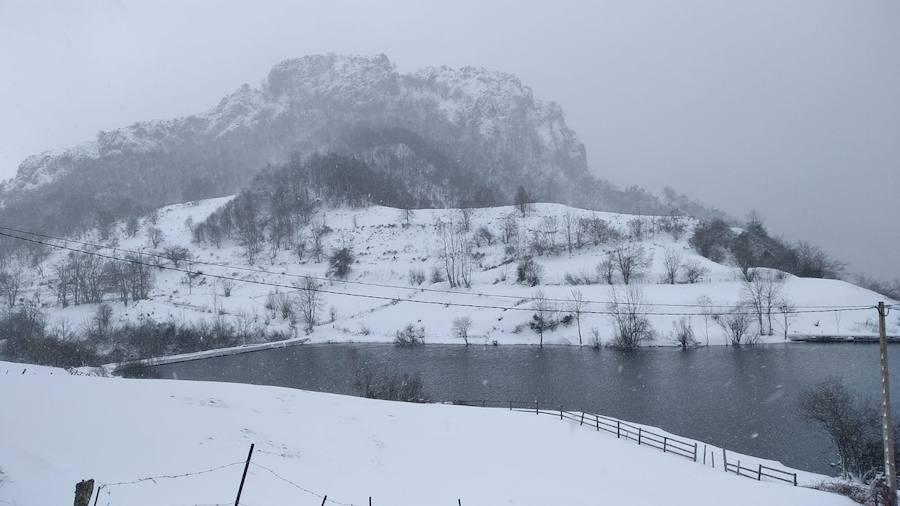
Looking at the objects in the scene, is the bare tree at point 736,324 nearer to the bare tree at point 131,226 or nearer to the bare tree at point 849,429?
the bare tree at point 849,429

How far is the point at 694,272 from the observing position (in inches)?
2482

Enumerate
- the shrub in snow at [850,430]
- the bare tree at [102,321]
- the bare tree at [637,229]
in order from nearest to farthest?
the shrub in snow at [850,430]
the bare tree at [102,321]
the bare tree at [637,229]

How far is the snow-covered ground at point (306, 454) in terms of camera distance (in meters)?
9.73

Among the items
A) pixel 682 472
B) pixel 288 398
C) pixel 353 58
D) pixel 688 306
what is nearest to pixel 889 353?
pixel 688 306

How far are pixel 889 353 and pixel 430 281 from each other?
52938 mm

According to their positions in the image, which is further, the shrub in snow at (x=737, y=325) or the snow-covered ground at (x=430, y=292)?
the snow-covered ground at (x=430, y=292)

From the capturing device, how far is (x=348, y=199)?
109000mm

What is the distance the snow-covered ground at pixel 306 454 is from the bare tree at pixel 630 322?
29086 millimetres

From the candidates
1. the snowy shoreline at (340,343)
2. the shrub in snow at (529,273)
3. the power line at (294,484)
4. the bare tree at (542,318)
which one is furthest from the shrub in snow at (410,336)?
the power line at (294,484)

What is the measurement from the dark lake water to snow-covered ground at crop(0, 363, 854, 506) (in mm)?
9026

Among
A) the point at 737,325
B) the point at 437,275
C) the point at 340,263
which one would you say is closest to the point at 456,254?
the point at 437,275

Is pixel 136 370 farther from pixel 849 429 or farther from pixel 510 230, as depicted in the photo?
pixel 510 230

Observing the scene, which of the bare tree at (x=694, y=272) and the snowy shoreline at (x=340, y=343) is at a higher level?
the bare tree at (x=694, y=272)

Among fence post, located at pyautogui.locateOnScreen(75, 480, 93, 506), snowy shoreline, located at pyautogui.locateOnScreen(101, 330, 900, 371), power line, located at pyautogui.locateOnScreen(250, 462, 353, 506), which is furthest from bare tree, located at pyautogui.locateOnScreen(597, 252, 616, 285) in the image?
fence post, located at pyautogui.locateOnScreen(75, 480, 93, 506)
